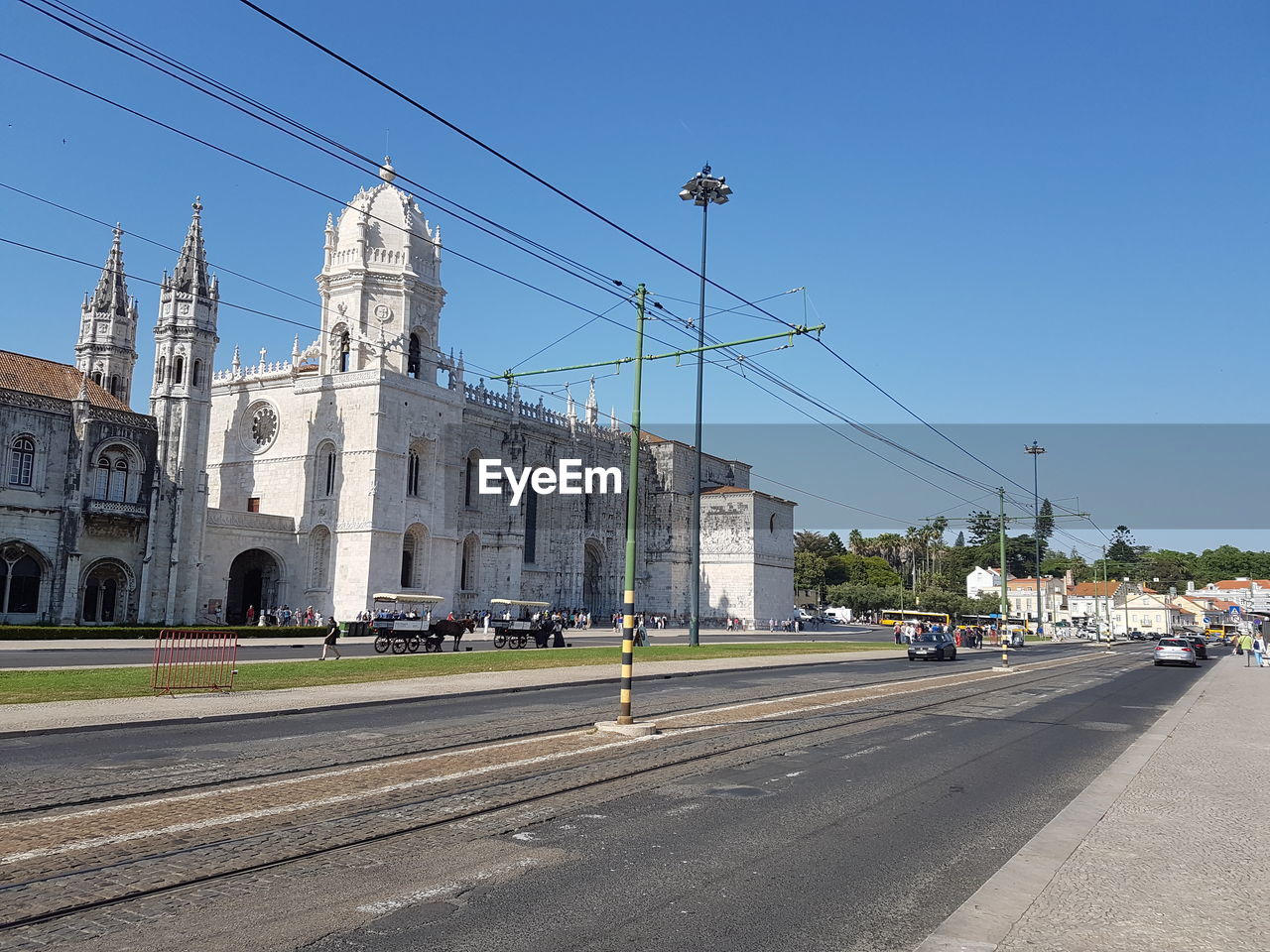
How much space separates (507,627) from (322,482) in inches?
845

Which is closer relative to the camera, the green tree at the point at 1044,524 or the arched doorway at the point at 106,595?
the arched doorway at the point at 106,595

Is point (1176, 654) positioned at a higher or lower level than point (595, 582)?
lower

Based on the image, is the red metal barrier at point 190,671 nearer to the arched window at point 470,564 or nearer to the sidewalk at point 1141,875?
the sidewalk at point 1141,875

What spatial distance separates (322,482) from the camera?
58.0m

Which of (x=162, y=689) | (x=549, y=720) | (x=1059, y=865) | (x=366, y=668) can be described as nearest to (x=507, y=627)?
(x=366, y=668)

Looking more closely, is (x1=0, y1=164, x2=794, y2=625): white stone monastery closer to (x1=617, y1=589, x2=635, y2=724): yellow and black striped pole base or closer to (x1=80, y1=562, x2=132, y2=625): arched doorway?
(x1=80, y1=562, x2=132, y2=625): arched doorway

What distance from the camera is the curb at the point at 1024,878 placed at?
5.41 meters

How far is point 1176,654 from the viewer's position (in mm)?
42188

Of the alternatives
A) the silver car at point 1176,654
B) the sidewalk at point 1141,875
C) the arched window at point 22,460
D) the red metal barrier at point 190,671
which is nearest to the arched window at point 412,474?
the arched window at point 22,460

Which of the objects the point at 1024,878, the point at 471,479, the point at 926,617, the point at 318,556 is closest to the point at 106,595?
the point at 318,556

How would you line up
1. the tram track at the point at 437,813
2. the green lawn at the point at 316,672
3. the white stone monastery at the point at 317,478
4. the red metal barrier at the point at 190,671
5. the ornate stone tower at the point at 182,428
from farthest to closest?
the ornate stone tower at the point at 182,428 < the white stone monastery at the point at 317,478 < the red metal barrier at the point at 190,671 < the green lawn at the point at 316,672 < the tram track at the point at 437,813

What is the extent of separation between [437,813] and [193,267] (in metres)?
50.6

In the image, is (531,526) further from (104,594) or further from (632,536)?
(632,536)

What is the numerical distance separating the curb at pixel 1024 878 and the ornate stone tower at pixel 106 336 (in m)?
59.9
